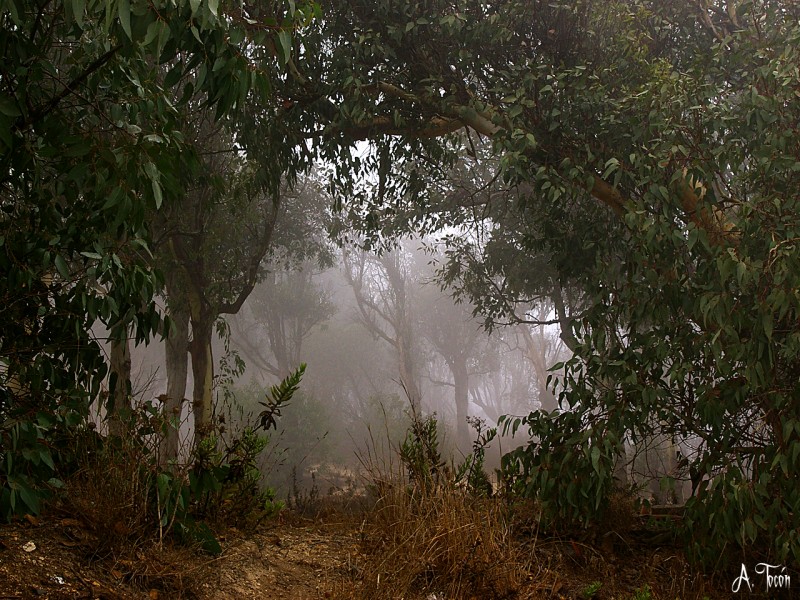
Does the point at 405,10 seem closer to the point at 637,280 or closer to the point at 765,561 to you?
the point at 637,280

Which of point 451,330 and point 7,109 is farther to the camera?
point 451,330

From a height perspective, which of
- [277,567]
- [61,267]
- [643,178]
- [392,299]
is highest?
[392,299]

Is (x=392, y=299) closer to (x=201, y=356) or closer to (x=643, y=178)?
(x=201, y=356)

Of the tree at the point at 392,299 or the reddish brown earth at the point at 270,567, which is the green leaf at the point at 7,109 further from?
the tree at the point at 392,299

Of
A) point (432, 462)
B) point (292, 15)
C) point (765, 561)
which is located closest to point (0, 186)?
point (292, 15)

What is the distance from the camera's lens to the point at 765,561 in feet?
16.8

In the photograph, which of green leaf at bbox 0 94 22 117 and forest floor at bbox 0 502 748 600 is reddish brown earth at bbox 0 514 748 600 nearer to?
forest floor at bbox 0 502 748 600

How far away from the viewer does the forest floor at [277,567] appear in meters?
3.17

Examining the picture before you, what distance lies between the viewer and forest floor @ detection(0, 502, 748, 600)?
3.17 meters

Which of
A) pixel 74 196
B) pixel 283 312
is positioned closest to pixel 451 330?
pixel 283 312

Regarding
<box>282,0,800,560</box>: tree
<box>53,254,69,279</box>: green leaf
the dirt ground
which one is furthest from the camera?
<box>282,0,800,560</box>: tree

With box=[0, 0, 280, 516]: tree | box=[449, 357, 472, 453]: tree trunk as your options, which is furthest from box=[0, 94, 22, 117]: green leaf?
box=[449, 357, 472, 453]: tree trunk

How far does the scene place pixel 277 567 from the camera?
13.7ft

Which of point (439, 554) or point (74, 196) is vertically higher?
point (74, 196)
